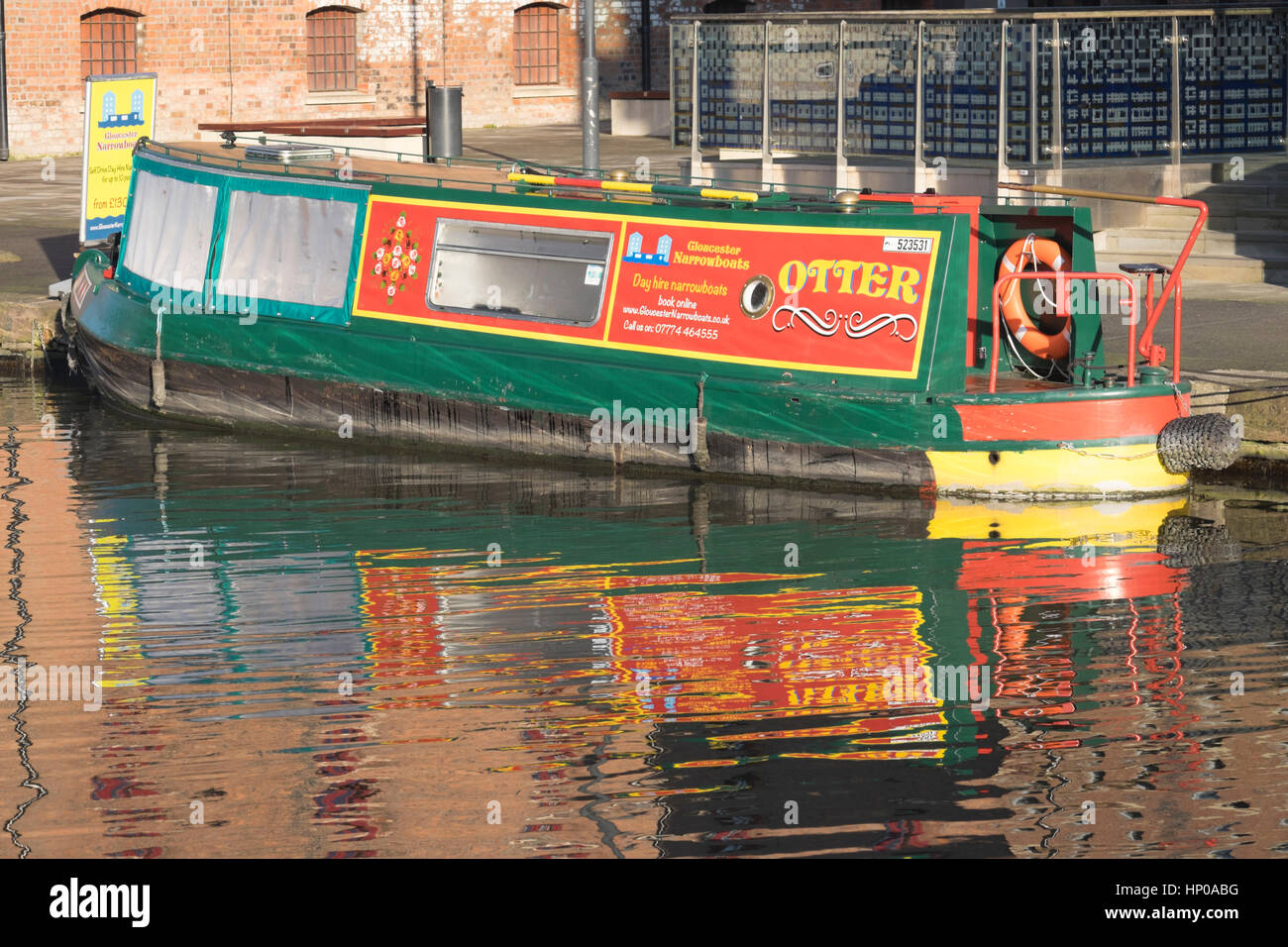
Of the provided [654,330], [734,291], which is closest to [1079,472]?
[734,291]

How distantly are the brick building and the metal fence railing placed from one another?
490 inches

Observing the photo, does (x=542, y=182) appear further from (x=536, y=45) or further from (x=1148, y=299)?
(x=536, y=45)

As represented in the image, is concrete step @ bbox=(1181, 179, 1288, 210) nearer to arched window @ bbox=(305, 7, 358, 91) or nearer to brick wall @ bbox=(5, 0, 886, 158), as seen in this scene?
brick wall @ bbox=(5, 0, 886, 158)

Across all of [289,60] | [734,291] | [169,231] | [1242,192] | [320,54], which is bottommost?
[734,291]

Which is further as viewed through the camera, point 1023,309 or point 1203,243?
point 1203,243

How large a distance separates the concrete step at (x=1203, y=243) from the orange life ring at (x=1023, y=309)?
17.1ft

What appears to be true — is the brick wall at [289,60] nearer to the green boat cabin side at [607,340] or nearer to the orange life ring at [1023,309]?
the green boat cabin side at [607,340]

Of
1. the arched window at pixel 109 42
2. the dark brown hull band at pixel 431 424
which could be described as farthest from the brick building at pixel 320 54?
the dark brown hull band at pixel 431 424

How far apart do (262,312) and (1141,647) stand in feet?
26.9

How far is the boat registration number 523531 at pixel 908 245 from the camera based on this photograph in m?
12.3

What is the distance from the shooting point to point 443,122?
20.3m

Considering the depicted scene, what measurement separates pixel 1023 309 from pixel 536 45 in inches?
877

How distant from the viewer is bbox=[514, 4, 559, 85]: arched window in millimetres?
33719

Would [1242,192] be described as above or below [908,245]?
above
